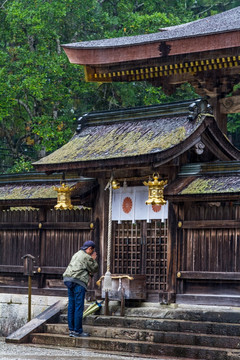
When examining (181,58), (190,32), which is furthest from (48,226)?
(190,32)

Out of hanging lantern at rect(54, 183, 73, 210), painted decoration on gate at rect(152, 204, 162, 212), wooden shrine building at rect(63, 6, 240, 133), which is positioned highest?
wooden shrine building at rect(63, 6, 240, 133)

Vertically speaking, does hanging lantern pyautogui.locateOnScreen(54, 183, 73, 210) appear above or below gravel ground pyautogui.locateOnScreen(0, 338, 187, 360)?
above

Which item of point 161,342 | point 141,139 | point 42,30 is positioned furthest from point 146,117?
point 42,30

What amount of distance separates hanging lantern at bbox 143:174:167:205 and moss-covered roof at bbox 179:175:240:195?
0.44 m

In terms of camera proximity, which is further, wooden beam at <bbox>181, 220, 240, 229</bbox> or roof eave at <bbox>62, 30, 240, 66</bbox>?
roof eave at <bbox>62, 30, 240, 66</bbox>

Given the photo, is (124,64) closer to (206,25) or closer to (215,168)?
(206,25)

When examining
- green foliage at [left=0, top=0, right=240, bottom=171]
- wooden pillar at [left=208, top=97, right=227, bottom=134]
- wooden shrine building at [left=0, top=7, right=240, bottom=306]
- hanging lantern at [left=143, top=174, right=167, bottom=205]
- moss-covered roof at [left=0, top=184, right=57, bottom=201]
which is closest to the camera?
wooden shrine building at [left=0, top=7, right=240, bottom=306]

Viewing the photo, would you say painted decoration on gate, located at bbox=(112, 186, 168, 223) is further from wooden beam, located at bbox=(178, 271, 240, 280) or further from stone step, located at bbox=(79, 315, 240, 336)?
stone step, located at bbox=(79, 315, 240, 336)

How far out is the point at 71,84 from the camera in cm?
3056

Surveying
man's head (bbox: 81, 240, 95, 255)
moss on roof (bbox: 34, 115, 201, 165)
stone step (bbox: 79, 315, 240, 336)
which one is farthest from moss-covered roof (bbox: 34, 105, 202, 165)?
stone step (bbox: 79, 315, 240, 336)

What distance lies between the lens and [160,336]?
48.8 feet

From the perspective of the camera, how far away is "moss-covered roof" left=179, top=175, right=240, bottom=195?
1534 centimetres

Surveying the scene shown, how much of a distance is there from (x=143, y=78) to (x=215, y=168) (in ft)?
18.8

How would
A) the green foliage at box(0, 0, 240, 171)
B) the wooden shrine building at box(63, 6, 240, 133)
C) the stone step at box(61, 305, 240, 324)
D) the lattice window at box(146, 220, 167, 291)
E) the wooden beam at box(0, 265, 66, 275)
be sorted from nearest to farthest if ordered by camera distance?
the stone step at box(61, 305, 240, 324)
the lattice window at box(146, 220, 167, 291)
the wooden beam at box(0, 265, 66, 275)
the wooden shrine building at box(63, 6, 240, 133)
the green foliage at box(0, 0, 240, 171)
